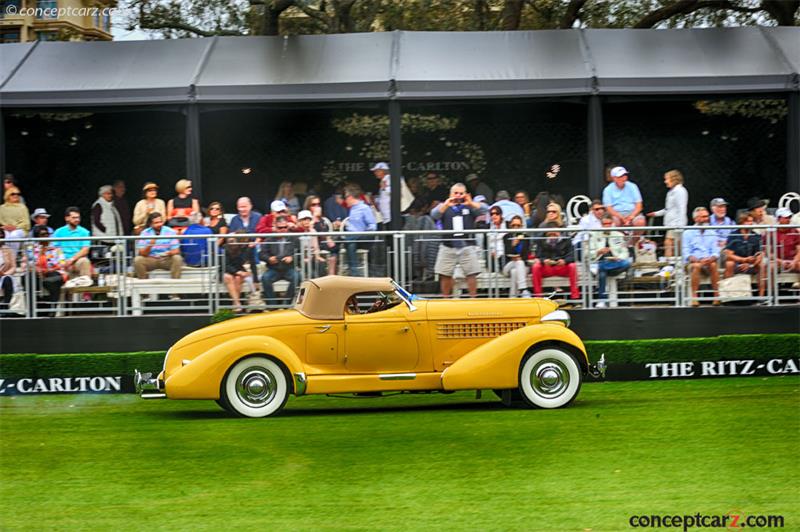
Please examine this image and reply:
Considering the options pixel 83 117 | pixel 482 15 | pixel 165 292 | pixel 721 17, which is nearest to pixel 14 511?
pixel 165 292

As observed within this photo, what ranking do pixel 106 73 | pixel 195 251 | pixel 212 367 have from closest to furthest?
pixel 212 367
pixel 195 251
pixel 106 73

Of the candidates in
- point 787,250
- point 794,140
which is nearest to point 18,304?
point 787,250

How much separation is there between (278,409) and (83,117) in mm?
12908

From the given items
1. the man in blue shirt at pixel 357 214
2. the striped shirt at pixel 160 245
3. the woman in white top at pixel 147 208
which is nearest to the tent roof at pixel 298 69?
Answer: the man in blue shirt at pixel 357 214

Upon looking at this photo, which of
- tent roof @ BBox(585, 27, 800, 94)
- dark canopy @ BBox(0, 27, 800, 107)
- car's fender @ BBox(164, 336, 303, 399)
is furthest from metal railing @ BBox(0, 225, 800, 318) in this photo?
tent roof @ BBox(585, 27, 800, 94)

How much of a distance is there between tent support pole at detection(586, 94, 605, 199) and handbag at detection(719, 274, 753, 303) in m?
4.03

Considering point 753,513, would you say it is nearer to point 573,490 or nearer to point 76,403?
point 573,490

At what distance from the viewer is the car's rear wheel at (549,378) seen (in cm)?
1109

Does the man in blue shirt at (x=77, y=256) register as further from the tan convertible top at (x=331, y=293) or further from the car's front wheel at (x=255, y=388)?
the car's front wheel at (x=255, y=388)

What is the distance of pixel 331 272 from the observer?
14.4m

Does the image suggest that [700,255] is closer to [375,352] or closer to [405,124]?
[375,352]

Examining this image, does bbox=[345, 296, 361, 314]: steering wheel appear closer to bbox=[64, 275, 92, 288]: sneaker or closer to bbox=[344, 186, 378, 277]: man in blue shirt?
bbox=[344, 186, 378, 277]: man in blue shirt

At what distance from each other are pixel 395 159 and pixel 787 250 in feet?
21.2

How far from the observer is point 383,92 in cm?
1819
